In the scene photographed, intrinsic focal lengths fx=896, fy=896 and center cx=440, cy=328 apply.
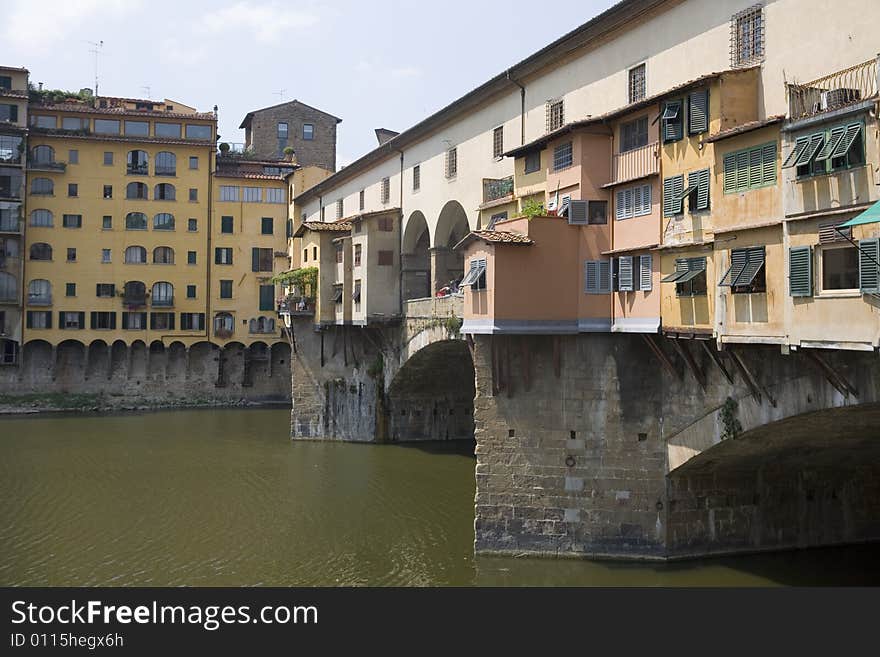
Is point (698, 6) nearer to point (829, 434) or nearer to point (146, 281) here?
point (829, 434)

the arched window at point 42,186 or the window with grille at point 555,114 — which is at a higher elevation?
the arched window at point 42,186

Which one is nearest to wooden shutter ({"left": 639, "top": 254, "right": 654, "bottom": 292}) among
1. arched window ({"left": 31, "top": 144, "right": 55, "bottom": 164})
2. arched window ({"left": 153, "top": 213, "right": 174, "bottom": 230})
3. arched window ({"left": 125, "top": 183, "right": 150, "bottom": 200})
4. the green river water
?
the green river water

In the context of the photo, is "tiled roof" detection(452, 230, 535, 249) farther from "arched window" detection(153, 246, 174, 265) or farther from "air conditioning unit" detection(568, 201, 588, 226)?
"arched window" detection(153, 246, 174, 265)

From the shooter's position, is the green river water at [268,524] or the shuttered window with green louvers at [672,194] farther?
the green river water at [268,524]

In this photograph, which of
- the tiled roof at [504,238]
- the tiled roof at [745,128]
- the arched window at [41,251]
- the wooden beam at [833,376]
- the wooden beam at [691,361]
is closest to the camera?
the wooden beam at [833,376]

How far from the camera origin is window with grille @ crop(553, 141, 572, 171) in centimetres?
2234

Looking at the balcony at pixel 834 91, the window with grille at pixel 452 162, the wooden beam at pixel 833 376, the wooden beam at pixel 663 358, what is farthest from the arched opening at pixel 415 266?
the wooden beam at pixel 833 376

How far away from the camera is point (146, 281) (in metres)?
60.8

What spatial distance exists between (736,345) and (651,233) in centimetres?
343

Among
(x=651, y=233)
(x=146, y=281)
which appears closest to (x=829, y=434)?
(x=651, y=233)

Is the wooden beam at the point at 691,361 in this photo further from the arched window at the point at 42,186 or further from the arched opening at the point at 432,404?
the arched window at the point at 42,186

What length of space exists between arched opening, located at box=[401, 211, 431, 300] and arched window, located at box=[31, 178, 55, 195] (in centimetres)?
3131

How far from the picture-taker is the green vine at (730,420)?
1902cm

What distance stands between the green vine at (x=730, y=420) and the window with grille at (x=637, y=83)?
7.99 meters
